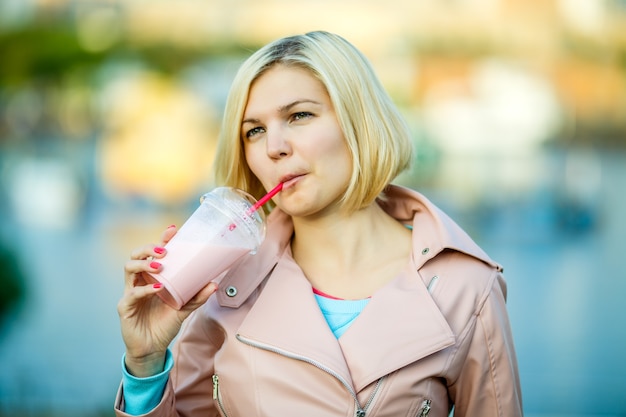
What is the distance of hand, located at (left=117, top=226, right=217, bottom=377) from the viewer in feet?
5.71

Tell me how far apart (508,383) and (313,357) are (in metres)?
0.50

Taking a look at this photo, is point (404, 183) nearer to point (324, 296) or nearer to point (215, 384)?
point (324, 296)

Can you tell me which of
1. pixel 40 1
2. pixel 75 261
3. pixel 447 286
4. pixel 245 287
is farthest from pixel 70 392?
pixel 447 286

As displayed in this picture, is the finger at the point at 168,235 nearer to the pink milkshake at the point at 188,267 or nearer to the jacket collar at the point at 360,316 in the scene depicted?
the pink milkshake at the point at 188,267

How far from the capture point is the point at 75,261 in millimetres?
4758

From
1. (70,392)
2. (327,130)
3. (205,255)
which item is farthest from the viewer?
(70,392)

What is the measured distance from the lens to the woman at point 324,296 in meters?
1.79

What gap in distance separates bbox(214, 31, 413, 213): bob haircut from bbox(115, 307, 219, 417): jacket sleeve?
1.39ft

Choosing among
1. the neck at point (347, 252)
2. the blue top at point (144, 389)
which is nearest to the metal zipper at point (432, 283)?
the neck at point (347, 252)

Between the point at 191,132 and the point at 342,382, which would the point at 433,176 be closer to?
the point at 191,132

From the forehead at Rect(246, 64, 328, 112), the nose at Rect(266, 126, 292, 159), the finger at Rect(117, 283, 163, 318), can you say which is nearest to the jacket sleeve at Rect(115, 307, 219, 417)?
the finger at Rect(117, 283, 163, 318)

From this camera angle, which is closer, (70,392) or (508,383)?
(508,383)

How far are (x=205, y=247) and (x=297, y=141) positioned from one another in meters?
0.34

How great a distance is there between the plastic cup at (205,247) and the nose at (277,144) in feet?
0.48
